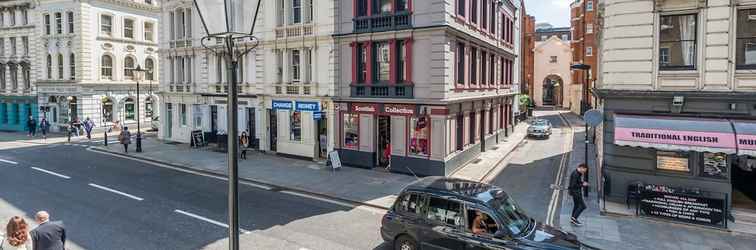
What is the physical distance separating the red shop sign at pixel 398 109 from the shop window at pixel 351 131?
6.48ft

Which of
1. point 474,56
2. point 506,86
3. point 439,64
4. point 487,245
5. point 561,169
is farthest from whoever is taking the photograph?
point 506,86

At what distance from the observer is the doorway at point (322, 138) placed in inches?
Result: 901

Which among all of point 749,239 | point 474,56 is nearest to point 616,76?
point 749,239

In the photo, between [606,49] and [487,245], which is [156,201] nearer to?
[487,245]

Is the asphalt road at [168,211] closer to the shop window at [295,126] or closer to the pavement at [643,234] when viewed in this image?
the pavement at [643,234]

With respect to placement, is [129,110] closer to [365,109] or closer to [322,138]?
[322,138]

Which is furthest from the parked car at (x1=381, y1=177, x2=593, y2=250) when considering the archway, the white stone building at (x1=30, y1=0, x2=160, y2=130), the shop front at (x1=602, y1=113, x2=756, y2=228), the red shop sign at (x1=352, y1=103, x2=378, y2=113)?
the archway

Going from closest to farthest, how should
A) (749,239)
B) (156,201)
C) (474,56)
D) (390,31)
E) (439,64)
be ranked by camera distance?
(749,239)
(156,201)
(439,64)
(390,31)
(474,56)

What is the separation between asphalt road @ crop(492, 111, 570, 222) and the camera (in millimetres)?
15203

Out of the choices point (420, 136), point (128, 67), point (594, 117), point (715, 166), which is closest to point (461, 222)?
point (594, 117)

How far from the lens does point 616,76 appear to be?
1394cm

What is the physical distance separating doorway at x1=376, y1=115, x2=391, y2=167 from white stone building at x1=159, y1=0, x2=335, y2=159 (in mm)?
2957

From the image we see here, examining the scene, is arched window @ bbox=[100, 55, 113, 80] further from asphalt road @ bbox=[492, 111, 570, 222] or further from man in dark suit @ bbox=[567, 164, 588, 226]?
man in dark suit @ bbox=[567, 164, 588, 226]

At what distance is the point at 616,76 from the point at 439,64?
6822 millimetres
